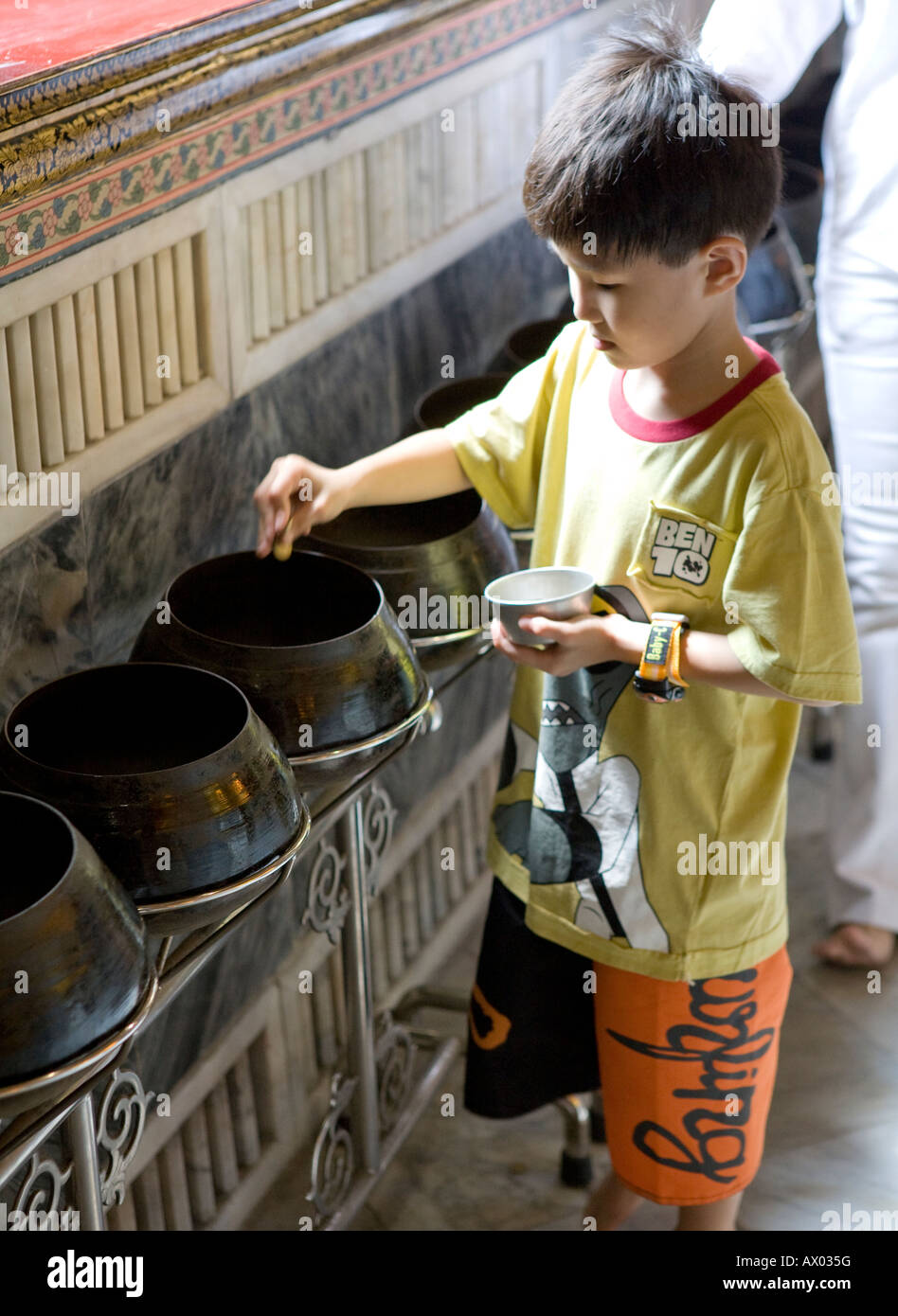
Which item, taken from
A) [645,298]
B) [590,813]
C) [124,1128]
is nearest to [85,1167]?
[124,1128]

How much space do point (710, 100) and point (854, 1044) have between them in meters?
1.47

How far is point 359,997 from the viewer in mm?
1733

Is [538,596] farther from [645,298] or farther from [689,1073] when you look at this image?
[689,1073]

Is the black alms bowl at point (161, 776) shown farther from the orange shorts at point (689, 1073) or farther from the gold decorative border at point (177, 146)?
the orange shorts at point (689, 1073)

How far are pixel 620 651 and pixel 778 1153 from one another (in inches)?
39.9

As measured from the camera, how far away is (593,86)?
3.90ft

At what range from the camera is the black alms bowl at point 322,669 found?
1.16 m

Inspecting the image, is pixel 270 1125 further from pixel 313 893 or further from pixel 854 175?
pixel 854 175

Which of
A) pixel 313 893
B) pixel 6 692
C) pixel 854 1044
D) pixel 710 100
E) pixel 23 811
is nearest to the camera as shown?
pixel 23 811

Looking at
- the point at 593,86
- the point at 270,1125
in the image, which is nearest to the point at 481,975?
the point at 270,1125

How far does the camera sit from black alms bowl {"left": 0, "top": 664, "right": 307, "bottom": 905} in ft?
3.28

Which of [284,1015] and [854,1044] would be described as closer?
[284,1015]

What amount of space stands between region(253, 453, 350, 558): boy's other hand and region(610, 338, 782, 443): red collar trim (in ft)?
0.84
